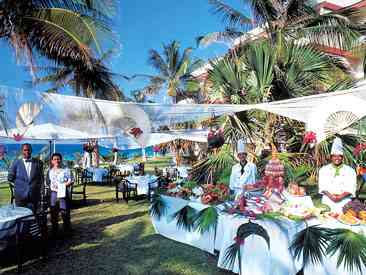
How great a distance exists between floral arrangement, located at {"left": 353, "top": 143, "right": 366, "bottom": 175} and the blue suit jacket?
5.78 metres

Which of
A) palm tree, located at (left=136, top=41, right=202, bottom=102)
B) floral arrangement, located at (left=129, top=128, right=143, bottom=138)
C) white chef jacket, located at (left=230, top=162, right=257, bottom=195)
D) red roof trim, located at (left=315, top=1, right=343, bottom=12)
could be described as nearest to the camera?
white chef jacket, located at (left=230, top=162, right=257, bottom=195)

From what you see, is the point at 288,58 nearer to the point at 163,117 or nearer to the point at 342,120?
the point at 342,120

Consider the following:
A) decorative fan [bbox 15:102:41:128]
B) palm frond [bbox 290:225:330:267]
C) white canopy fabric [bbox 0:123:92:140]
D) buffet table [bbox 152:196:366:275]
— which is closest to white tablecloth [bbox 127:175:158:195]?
white canopy fabric [bbox 0:123:92:140]

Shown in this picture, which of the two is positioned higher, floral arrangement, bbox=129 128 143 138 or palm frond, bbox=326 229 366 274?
floral arrangement, bbox=129 128 143 138

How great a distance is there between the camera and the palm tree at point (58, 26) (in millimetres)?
6680

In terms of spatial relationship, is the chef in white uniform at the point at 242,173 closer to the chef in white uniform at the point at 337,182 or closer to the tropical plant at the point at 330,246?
the chef in white uniform at the point at 337,182

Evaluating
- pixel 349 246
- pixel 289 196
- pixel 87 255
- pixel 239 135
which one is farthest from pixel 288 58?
pixel 87 255

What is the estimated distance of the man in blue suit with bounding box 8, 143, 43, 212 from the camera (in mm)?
5461

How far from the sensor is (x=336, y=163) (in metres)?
4.27

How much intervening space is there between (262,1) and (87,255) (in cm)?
933

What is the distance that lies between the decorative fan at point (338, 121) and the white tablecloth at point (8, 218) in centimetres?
499

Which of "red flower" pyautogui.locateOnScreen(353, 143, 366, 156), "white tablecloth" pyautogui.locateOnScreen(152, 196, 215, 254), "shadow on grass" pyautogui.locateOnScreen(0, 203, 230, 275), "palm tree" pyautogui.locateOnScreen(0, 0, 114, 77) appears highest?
"palm tree" pyautogui.locateOnScreen(0, 0, 114, 77)

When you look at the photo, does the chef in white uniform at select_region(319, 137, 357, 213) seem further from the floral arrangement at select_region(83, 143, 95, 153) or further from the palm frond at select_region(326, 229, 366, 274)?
the floral arrangement at select_region(83, 143, 95, 153)

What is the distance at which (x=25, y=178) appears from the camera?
5.44m
